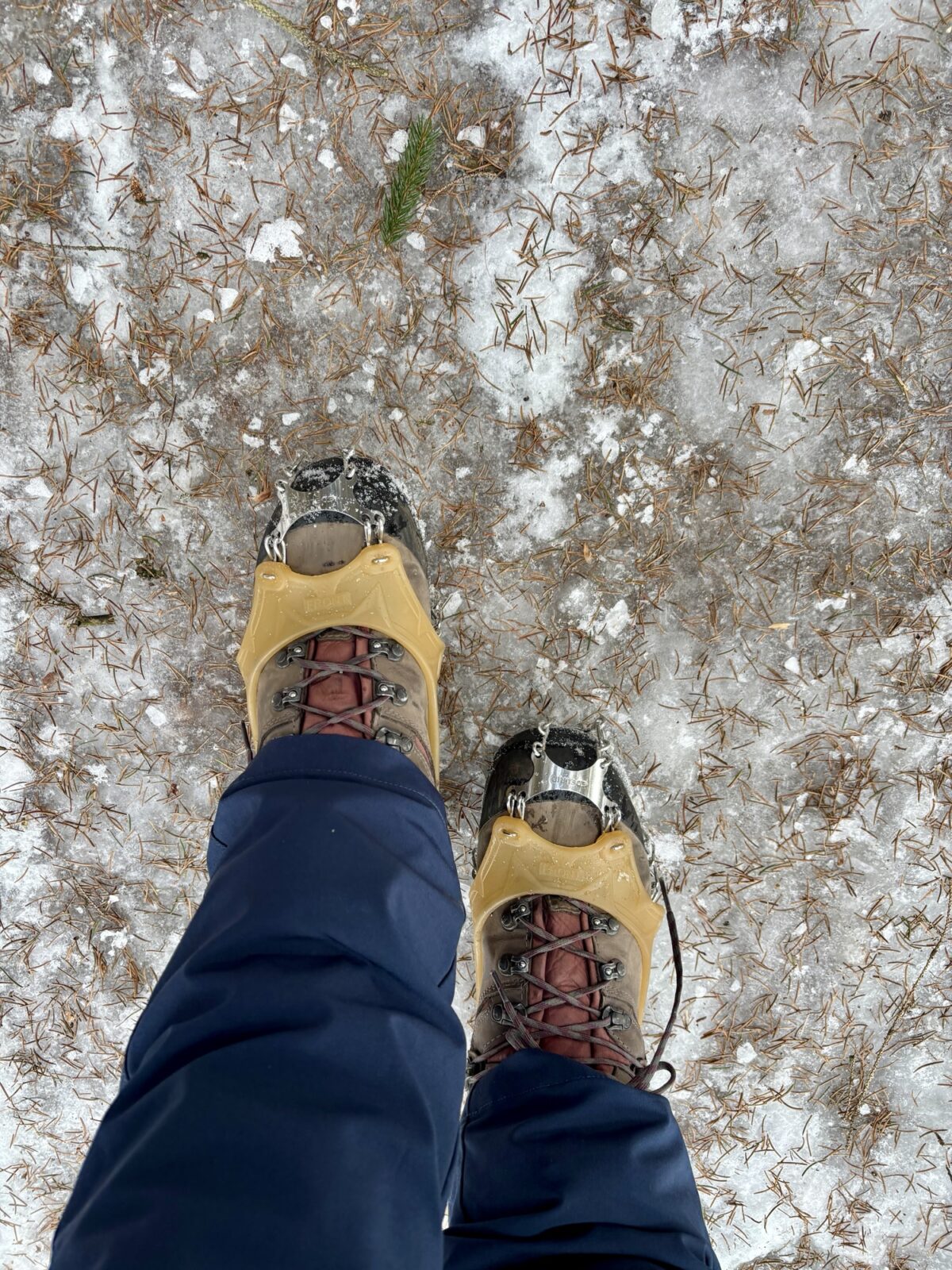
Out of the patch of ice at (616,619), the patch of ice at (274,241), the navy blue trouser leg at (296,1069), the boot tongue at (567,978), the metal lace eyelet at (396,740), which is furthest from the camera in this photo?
the patch of ice at (616,619)

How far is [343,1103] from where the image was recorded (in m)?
1.17

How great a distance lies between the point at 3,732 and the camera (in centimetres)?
241

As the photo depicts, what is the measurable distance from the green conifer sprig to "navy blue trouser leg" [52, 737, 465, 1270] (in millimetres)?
1513

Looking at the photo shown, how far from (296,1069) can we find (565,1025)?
1.09m

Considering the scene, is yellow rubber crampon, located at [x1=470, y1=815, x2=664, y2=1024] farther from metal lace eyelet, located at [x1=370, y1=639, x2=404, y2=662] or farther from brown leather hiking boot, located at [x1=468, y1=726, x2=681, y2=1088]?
metal lace eyelet, located at [x1=370, y1=639, x2=404, y2=662]

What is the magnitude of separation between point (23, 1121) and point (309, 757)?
2.09m

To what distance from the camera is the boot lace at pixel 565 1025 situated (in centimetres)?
200

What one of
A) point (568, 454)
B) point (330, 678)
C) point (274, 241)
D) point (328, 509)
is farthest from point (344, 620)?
point (274, 241)

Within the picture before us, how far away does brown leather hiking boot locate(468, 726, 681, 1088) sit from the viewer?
204 cm

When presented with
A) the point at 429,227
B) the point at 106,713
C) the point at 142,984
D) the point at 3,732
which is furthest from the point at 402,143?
the point at 142,984

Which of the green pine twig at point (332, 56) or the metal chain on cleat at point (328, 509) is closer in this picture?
the green pine twig at point (332, 56)

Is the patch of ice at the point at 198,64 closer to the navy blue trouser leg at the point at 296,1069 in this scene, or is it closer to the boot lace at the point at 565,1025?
the navy blue trouser leg at the point at 296,1069

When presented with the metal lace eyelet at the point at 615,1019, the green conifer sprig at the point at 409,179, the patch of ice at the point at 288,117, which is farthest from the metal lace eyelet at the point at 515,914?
the patch of ice at the point at 288,117

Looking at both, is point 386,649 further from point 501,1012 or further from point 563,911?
point 501,1012
